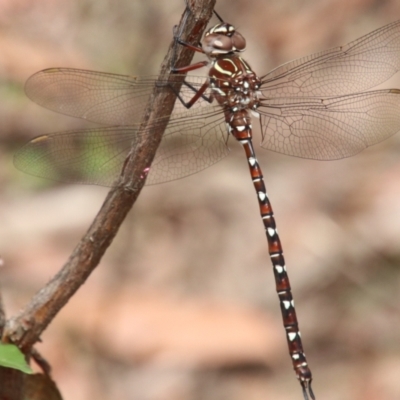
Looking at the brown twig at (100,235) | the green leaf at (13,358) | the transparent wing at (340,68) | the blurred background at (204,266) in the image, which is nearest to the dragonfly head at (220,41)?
the transparent wing at (340,68)

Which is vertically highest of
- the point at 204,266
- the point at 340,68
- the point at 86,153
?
the point at 204,266

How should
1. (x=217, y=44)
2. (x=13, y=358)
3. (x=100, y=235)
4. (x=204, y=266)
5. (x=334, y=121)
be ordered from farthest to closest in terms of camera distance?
(x=204, y=266)
(x=334, y=121)
(x=217, y=44)
(x=100, y=235)
(x=13, y=358)

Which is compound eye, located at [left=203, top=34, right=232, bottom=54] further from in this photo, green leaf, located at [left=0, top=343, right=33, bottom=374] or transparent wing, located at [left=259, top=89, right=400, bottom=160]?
green leaf, located at [left=0, top=343, right=33, bottom=374]

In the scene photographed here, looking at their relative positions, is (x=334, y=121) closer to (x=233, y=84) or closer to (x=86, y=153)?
(x=233, y=84)

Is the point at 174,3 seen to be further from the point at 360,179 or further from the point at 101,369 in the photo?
the point at 101,369

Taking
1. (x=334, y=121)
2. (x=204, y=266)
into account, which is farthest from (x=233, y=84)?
(x=204, y=266)

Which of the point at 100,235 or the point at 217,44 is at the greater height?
the point at 217,44

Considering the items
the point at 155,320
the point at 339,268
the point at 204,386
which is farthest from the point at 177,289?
the point at 339,268
